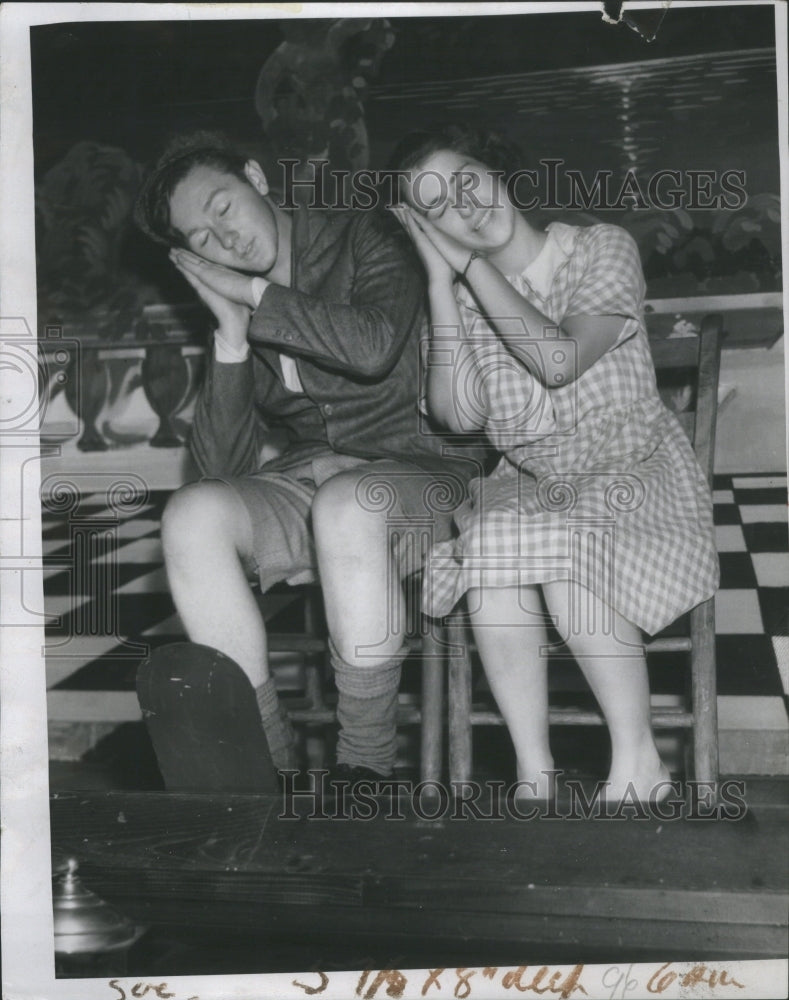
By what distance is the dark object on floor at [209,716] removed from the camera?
170cm

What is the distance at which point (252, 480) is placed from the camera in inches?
70.6

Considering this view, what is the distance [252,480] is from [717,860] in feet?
2.88

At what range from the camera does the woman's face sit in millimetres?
1662

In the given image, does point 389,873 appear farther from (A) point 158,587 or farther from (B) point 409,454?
(A) point 158,587

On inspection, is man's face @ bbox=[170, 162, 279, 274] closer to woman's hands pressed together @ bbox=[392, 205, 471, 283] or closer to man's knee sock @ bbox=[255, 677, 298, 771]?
woman's hands pressed together @ bbox=[392, 205, 471, 283]

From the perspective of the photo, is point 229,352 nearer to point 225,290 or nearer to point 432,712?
point 225,290

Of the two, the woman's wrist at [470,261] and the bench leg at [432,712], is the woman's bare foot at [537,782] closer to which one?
the bench leg at [432,712]

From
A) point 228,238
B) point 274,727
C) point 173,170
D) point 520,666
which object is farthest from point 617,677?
point 173,170

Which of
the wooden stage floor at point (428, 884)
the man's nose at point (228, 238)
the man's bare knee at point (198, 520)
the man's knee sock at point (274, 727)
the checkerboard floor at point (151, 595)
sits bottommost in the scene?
the wooden stage floor at point (428, 884)

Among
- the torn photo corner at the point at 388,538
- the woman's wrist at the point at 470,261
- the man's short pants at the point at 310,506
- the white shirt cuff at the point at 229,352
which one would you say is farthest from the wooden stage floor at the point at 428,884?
the woman's wrist at the point at 470,261

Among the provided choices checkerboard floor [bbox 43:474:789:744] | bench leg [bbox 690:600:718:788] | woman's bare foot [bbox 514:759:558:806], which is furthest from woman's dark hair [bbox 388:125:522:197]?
woman's bare foot [bbox 514:759:558:806]

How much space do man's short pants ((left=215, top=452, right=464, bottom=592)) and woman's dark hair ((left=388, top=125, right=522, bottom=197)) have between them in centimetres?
46

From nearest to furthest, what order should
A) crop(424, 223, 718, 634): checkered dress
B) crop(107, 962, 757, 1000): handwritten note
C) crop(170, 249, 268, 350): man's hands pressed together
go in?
1. crop(107, 962, 757, 1000): handwritten note
2. crop(424, 223, 718, 634): checkered dress
3. crop(170, 249, 268, 350): man's hands pressed together

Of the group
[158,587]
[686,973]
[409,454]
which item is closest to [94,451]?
[158,587]
